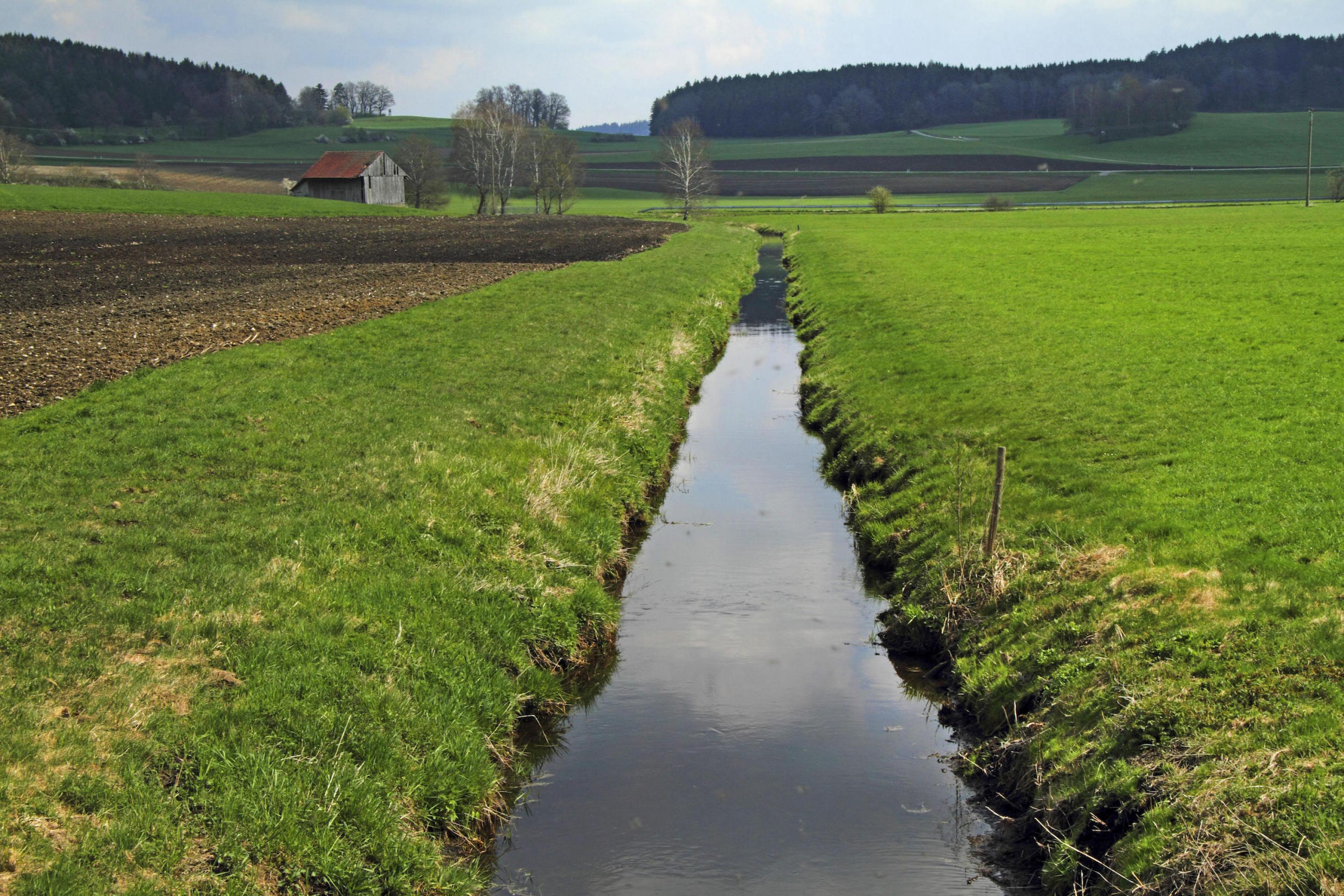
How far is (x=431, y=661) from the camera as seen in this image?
31.2 ft

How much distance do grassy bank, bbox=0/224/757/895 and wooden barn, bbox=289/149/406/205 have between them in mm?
89215

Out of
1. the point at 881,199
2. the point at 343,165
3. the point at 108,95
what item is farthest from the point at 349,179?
the point at 108,95

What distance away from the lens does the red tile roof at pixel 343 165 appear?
334 ft

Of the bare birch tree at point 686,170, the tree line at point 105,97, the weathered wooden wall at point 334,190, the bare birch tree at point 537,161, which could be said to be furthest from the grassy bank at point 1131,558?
the tree line at point 105,97

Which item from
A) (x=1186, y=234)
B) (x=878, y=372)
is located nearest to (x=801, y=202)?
(x=1186, y=234)

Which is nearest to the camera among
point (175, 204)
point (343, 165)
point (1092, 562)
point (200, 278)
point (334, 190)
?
point (1092, 562)

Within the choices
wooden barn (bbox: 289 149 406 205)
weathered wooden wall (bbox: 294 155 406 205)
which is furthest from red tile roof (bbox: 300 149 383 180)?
weathered wooden wall (bbox: 294 155 406 205)

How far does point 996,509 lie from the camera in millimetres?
11555

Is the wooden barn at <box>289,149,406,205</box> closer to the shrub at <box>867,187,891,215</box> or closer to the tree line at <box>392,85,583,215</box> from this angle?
the tree line at <box>392,85,583,215</box>

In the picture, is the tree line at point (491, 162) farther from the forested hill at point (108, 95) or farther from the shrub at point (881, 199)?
the forested hill at point (108, 95)

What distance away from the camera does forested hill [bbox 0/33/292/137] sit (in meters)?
173

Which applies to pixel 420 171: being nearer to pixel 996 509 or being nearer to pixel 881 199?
pixel 881 199

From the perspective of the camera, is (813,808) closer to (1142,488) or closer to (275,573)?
(275,573)

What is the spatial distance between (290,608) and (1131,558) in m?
8.28
